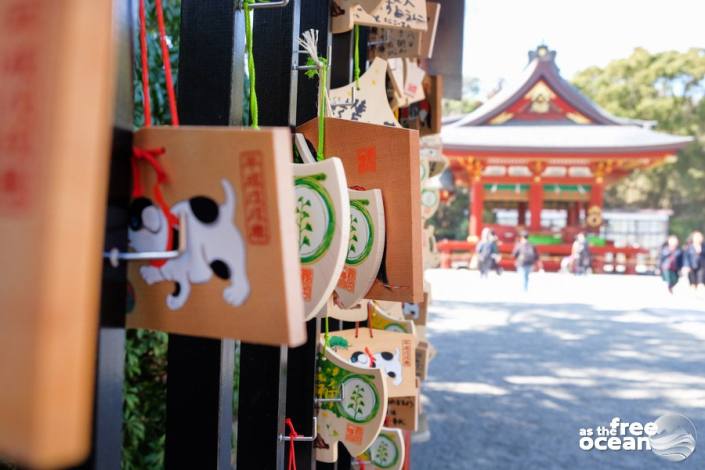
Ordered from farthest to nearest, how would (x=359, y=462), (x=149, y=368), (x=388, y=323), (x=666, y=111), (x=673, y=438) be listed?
(x=666, y=111)
(x=673, y=438)
(x=149, y=368)
(x=359, y=462)
(x=388, y=323)

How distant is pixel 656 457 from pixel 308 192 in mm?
2897

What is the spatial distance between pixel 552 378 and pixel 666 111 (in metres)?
21.6

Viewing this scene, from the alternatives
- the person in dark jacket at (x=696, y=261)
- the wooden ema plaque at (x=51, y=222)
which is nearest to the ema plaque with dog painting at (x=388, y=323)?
the wooden ema plaque at (x=51, y=222)

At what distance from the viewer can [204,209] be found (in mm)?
431

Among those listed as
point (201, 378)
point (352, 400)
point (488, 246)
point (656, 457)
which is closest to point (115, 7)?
point (201, 378)

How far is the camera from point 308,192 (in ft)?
2.20

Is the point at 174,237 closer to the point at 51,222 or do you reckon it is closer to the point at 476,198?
the point at 51,222

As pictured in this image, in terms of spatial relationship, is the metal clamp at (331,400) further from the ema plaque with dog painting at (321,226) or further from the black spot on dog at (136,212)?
the black spot on dog at (136,212)

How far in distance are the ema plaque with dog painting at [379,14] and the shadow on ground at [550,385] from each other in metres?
2.11

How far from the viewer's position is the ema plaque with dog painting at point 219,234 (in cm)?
40

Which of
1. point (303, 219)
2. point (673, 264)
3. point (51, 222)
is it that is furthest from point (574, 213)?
point (51, 222)

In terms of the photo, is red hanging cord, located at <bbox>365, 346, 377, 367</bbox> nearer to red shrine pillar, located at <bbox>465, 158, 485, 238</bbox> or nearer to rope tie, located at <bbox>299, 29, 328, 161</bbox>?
rope tie, located at <bbox>299, 29, 328, 161</bbox>

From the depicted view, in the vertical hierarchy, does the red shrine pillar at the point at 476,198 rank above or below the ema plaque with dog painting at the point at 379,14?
above

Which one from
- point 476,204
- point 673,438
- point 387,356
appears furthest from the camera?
point 476,204
